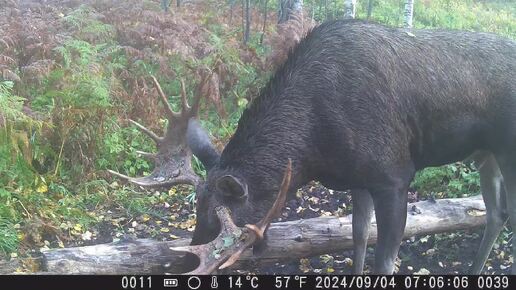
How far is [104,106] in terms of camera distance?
762cm

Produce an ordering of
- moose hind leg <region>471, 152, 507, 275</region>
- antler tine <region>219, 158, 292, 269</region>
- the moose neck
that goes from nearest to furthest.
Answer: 1. antler tine <region>219, 158, 292, 269</region>
2. the moose neck
3. moose hind leg <region>471, 152, 507, 275</region>

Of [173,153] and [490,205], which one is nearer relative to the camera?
[173,153]

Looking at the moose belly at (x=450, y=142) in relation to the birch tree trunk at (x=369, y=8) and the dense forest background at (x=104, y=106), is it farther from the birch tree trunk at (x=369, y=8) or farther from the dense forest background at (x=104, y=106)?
the birch tree trunk at (x=369, y=8)

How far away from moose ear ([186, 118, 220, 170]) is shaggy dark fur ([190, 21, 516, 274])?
0.11 feet

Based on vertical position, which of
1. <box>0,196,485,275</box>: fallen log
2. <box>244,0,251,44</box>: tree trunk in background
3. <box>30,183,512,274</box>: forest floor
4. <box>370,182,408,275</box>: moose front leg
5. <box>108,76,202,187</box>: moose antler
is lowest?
<box>30,183,512,274</box>: forest floor

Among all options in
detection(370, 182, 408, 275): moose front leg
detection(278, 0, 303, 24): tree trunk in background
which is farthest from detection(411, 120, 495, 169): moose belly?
detection(278, 0, 303, 24): tree trunk in background

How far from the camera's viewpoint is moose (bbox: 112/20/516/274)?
481cm

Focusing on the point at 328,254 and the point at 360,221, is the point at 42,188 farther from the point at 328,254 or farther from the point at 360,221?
the point at 360,221

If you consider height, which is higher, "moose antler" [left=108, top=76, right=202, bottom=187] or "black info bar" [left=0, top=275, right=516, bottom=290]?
"moose antler" [left=108, top=76, right=202, bottom=187]

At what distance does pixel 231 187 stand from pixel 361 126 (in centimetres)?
115

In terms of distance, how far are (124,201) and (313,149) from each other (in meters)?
3.15

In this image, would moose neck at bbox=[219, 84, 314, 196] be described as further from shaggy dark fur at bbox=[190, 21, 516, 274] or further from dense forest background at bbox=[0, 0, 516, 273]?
dense forest background at bbox=[0, 0, 516, 273]

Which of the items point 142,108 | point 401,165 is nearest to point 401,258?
point 401,165

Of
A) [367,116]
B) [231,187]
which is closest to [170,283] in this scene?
[231,187]
